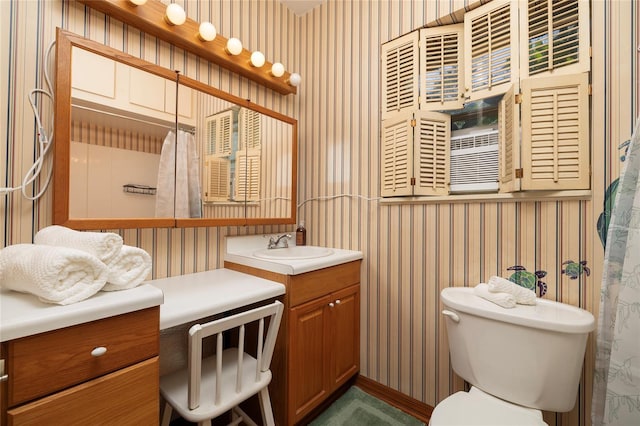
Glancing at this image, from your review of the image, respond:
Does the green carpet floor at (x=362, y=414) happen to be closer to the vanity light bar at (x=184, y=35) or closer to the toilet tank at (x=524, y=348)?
the toilet tank at (x=524, y=348)

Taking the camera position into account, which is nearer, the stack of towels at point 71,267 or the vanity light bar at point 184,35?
the stack of towels at point 71,267

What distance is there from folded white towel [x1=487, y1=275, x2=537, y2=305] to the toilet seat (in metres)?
0.38

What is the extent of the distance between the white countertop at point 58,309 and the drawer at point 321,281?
601mm

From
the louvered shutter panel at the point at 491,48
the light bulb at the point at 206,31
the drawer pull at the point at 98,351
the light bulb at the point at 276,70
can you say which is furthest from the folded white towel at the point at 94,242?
the louvered shutter panel at the point at 491,48

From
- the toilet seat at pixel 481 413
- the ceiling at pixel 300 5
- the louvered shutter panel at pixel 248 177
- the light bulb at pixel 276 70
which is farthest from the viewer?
the ceiling at pixel 300 5

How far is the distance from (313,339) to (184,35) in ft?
5.34

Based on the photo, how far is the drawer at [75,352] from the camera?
63 cm

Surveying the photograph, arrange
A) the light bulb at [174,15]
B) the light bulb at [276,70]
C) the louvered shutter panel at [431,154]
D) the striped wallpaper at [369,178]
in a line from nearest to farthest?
1. the striped wallpaper at [369,178]
2. the light bulb at [174,15]
3. the louvered shutter panel at [431,154]
4. the light bulb at [276,70]

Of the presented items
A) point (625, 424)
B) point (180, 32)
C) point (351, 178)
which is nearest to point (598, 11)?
point (351, 178)

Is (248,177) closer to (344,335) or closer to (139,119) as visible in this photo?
(139,119)

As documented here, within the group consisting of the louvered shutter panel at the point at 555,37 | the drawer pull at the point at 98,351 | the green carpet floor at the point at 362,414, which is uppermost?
the louvered shutter panel at the point at 555,37

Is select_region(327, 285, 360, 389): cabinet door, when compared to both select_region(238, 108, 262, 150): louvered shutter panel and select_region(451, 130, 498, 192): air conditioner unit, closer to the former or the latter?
select_region(451, 130, 498, 192): air conditioner unit

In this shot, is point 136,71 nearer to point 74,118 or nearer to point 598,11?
point 74,118

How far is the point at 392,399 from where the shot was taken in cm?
159
